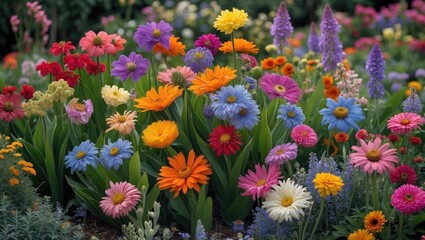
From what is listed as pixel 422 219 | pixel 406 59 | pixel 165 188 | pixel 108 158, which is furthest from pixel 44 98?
pixel 406 59

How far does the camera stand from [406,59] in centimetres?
775

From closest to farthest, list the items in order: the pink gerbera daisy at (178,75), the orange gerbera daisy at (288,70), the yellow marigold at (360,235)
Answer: the yellow marigold at (360,235), the pink gerbera daisy at (178,75), the orange gerbera daisy at (288,70)

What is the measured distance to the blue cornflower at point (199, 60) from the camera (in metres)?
3.54

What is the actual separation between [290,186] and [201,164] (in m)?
0.46

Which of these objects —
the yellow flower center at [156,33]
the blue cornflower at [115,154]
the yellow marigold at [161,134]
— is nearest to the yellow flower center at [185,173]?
the yellow marigold at [161,134]

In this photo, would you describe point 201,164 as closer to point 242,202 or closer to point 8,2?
point 242,202

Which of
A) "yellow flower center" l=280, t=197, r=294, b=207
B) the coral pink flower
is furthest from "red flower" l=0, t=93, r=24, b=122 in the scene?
"yellow flower center" l=280, t=197, r=294, b=207

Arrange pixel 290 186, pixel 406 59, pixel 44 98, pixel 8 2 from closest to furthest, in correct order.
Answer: pixel 290 186 → pixel 44 98 → pixel 406 59 → pixel 8 2

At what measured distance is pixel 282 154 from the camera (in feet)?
9.97

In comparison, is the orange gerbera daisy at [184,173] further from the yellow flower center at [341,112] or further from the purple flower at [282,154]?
the yellow flower center at [341,112]

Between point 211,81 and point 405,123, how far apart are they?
0.88 m

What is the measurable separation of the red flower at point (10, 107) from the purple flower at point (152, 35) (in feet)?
2.31

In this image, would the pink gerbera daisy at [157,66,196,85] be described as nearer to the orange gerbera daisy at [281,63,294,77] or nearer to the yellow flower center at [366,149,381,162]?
the orange gerbera daisy at [281,63,294,77]

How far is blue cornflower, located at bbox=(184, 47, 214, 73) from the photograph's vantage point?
11.6 ft
